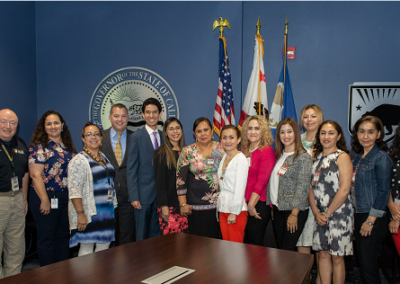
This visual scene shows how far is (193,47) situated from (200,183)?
2.19m

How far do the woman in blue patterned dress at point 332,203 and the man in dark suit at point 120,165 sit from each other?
72.9 inches

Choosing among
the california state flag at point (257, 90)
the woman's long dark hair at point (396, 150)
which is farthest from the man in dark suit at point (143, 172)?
the woman's long dark hair at point (396, 150)

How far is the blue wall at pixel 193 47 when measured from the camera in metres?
3.89

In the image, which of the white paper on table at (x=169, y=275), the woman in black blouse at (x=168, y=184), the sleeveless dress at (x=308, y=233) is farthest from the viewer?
the woman in black blouse at (x=168, y=184)

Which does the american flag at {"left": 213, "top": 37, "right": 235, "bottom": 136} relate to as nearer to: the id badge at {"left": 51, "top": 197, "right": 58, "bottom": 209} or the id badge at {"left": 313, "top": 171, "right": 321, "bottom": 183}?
the id badge at {"left": 313, "top": 171, "right": 321, "bottom": 183}

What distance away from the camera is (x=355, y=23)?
388 centimetres

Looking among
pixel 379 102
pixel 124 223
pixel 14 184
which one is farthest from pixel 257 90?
pixel 14 184

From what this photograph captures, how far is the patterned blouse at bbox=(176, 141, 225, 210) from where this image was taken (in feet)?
9.23

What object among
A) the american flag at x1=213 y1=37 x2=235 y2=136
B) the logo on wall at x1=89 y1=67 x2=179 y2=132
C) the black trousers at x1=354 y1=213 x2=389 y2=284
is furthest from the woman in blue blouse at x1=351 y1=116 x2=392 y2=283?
the logo on wall at x1=89 y1=67 x2=179 y2=132

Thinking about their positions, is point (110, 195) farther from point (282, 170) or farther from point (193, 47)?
point (193, 47)

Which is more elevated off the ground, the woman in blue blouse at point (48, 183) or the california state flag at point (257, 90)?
the california state flag at point (257, 90)

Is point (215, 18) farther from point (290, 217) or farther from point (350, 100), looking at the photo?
point (290, 217)

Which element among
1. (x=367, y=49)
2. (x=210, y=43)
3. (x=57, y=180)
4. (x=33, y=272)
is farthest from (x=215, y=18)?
(x=33, y=272)

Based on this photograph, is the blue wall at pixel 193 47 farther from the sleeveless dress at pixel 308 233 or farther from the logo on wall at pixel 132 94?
the sleeveless dress at pixel 308 233
